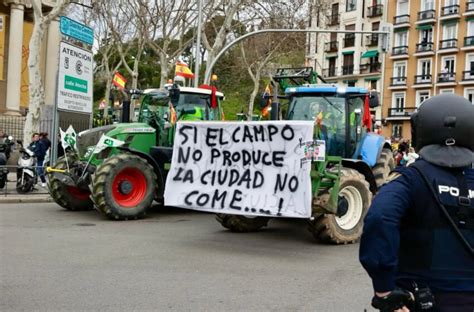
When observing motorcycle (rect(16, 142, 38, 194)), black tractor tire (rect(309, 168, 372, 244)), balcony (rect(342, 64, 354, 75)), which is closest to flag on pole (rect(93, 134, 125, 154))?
black tractor tire (rect(309, 168, 372, 244))

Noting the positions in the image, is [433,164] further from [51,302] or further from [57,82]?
[57,82]

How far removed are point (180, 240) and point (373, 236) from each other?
6884mm

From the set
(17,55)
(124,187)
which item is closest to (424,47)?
(17,55)

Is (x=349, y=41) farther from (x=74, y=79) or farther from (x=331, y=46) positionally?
(x=74, y=79)

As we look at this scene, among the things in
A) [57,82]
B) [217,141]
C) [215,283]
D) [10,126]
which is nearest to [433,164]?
[215,283]

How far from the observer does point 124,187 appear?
1102cm

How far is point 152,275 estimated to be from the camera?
6.68m

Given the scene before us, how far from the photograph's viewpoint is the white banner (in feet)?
26.5

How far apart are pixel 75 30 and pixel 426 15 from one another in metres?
51.3

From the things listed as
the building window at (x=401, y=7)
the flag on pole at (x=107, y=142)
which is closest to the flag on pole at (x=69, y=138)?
the flag on pole at (x=107, y=142)

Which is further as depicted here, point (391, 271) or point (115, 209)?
point (115, 209)

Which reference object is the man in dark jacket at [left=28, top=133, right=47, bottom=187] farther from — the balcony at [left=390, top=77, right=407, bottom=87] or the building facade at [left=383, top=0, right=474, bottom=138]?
the balcony at [left=390, top=77, right=407, bottom=87]

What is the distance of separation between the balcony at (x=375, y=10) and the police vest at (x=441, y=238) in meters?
64.3

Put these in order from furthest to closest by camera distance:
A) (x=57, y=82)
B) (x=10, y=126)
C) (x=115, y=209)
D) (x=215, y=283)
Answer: (x=10, y=126) < (x=57, y=82) < (x=115, y=209) < (x=215, y=283)
